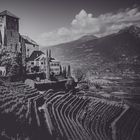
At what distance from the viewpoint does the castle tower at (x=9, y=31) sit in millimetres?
15781

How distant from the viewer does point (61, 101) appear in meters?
9.99

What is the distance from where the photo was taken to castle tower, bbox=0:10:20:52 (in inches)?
621

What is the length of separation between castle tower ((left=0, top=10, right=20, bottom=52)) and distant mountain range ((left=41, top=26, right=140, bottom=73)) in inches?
263

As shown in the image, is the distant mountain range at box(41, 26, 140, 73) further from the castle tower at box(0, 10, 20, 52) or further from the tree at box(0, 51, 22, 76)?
the castle tower at box(0, 10, 20, 52)

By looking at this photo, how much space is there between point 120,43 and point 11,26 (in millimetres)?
11712

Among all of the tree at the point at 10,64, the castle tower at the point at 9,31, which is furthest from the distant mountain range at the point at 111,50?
the castle tower at the point at 9,31

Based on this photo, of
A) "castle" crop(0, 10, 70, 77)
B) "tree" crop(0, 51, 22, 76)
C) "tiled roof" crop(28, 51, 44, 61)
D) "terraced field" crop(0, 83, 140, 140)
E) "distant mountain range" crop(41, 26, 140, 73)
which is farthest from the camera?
"tiled roof" crop(28, 51, 44, 61)

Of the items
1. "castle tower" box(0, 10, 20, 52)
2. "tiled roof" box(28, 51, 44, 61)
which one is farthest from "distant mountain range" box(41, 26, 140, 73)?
"castle tower" box(0, 10, 20, 52)

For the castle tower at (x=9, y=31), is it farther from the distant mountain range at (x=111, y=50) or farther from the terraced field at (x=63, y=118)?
the terraced field at (x=63, y=118)

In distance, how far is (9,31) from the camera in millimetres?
16359

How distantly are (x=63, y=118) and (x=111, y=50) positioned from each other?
5.61 m

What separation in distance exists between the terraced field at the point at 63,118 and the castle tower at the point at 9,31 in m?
8.17

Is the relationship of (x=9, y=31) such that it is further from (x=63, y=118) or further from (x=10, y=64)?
(x=63, y=118)

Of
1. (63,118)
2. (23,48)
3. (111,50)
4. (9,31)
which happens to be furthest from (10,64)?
(111,50)
